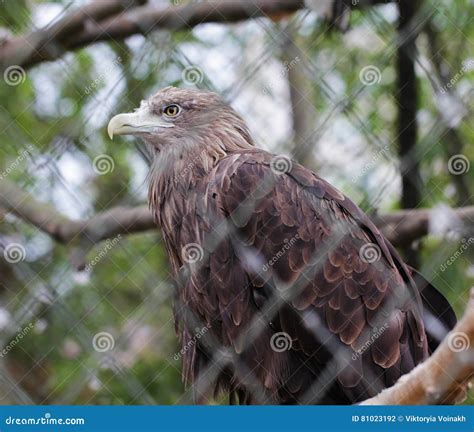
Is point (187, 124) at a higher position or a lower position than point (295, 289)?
higher

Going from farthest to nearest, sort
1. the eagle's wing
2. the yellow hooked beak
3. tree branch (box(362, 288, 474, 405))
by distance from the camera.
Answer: the yellow hooked beak < the eagle's wing < tree branch (box(362, 288, 474, 405))

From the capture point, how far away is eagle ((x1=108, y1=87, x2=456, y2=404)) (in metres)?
2.84

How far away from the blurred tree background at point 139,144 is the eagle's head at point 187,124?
85 mm

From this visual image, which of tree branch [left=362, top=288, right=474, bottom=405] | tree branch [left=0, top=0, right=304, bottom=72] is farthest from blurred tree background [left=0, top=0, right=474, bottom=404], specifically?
tree branch [left=362, top=288, right=474, bottom=405]

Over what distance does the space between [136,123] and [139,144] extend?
0.33m

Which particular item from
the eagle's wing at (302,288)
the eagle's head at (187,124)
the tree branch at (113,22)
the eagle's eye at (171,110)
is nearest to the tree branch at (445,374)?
the eagle's wing at (302,288)

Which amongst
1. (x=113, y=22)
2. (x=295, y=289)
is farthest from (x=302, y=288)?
(x=113, y=22)

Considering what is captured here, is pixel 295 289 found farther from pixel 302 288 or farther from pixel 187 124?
pixel 187 124

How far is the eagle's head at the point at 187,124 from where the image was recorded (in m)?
3.18

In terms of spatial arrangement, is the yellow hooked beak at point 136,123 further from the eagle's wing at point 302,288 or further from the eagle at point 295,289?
the eagle's wing at point 302,288

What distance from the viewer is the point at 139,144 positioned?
3.43m

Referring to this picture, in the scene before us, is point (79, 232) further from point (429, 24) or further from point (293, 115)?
point (429, 24)

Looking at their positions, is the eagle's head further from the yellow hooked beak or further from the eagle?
the eagle

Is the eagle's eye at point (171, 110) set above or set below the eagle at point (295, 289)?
above
